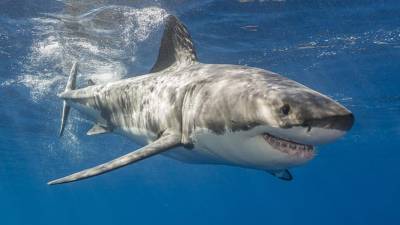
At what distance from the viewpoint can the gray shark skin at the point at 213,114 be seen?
377 cm

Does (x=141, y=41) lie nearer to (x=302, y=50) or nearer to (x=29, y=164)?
(x=302, y=50)

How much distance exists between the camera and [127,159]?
5.12 m

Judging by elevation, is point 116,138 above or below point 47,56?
below

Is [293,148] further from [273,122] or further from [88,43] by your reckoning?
[88,43]

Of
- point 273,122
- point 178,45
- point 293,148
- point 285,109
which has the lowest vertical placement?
point 293,148

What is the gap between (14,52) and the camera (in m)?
15.8

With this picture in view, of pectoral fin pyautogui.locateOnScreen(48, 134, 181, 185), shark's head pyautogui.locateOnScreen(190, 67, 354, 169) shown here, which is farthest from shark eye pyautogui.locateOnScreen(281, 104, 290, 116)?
pectoral fin pyautogui.locateOnScreen(48, 134, 181, 185)

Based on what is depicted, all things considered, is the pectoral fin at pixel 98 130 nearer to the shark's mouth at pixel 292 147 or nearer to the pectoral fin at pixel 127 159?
the pectoral fin at pixel 127 159

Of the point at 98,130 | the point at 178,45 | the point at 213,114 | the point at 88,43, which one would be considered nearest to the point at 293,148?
the point at 213,114

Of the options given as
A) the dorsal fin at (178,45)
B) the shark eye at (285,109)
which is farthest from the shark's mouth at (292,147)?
the dorsal fin at (178,45)

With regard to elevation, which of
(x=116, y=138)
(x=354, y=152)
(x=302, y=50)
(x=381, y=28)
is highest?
(x=381, y=28)

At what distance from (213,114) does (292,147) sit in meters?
1.32

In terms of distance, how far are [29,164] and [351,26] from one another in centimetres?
4235

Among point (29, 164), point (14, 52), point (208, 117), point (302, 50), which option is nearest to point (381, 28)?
point (302, 50)
